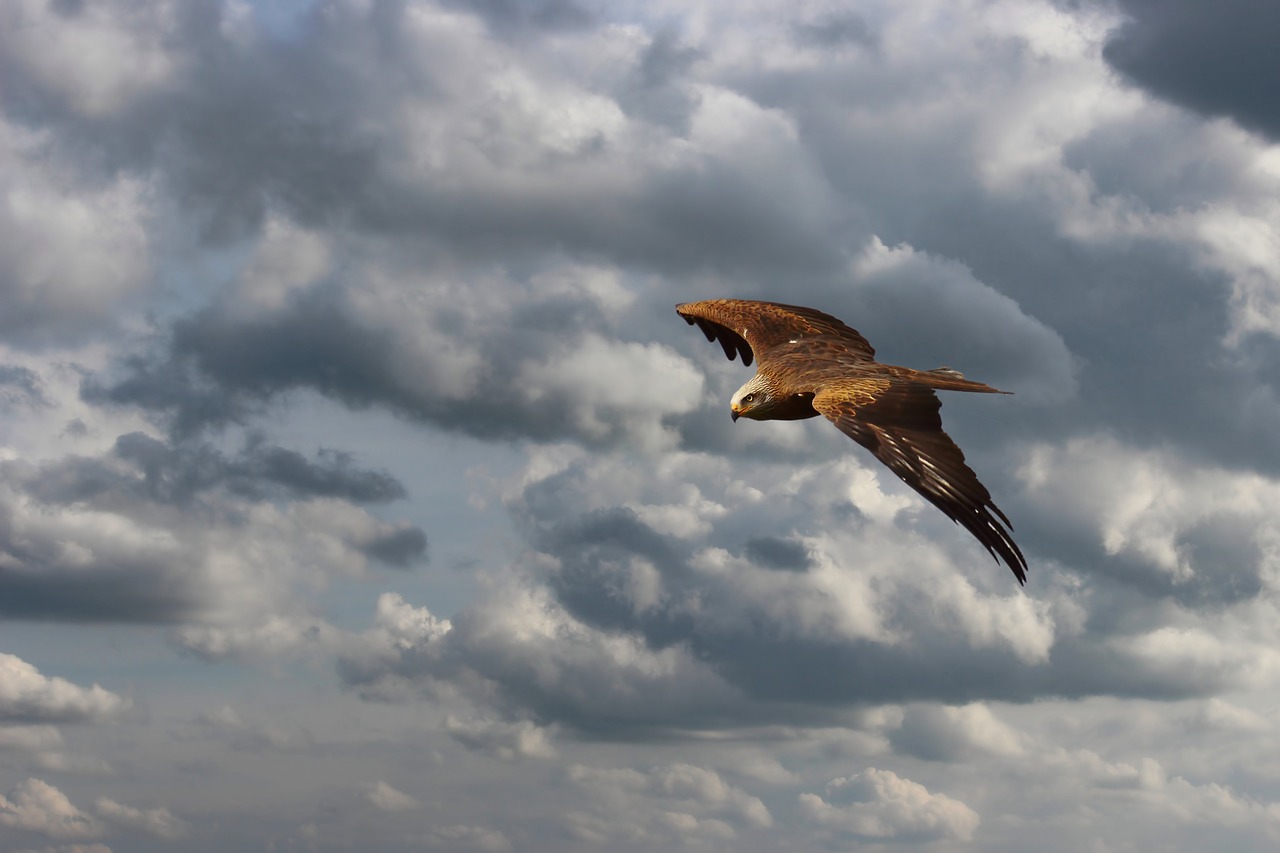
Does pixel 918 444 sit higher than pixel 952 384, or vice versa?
pixel 952 384

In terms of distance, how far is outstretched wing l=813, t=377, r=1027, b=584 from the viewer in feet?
51.7

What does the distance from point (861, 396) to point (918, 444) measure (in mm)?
2060

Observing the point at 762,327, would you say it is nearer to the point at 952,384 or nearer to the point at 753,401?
the point at 753,401

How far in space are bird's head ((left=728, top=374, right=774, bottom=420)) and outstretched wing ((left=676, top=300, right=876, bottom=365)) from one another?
269 centimetres

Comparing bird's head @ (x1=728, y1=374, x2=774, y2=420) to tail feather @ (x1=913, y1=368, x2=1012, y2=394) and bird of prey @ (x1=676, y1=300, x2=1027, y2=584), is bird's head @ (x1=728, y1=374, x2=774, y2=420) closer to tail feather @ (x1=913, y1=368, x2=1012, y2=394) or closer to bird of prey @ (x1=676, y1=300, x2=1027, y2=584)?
bird of prey @ (x1=676, y1=300, x2=1027, y2=584)

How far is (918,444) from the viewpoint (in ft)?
58.9

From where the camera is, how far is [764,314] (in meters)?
29.4

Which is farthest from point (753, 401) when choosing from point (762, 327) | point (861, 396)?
point (762, 327)

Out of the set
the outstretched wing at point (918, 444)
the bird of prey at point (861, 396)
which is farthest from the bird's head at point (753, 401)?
the outstretched wing at point (918, 444)

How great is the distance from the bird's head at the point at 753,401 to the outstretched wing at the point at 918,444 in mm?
2512

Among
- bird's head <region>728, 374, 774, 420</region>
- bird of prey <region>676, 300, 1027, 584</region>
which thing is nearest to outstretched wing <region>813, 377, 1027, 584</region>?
bird of prey <region>676, 300, 1027, 584</region>

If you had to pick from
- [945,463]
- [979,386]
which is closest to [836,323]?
[979,386]

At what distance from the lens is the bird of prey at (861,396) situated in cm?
1633

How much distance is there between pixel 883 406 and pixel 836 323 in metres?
9.55
